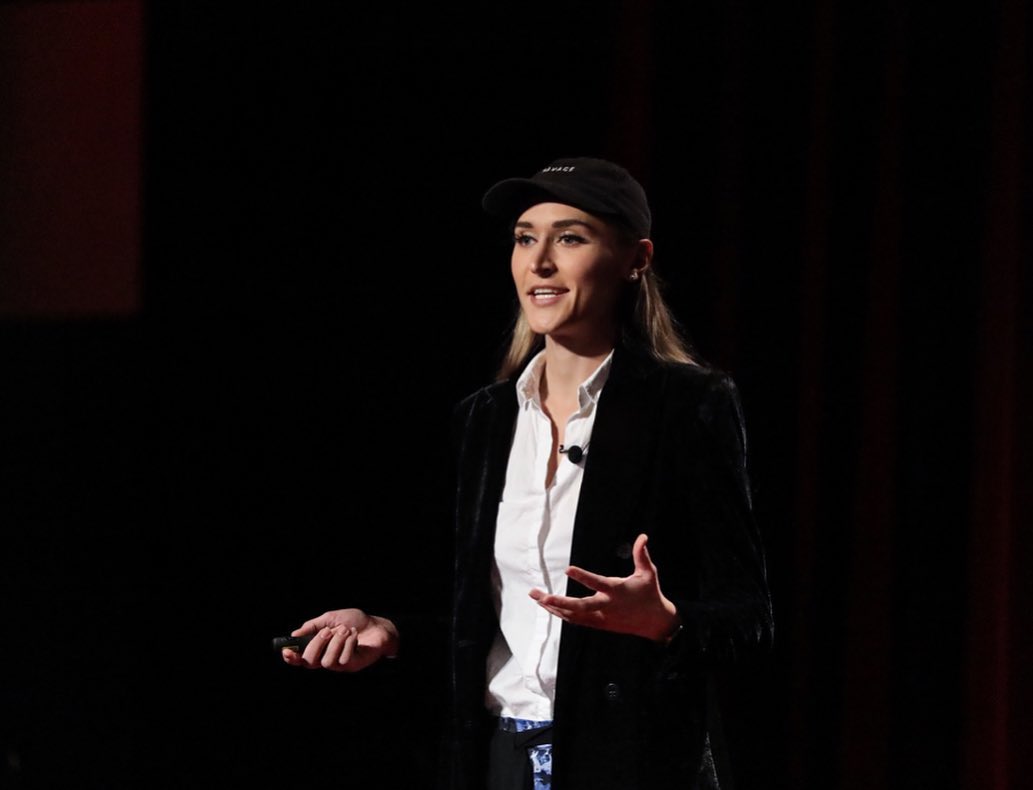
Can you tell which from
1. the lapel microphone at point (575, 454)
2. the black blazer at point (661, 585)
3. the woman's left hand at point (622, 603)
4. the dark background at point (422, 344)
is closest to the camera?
the woman's left hand at point (622, 603)

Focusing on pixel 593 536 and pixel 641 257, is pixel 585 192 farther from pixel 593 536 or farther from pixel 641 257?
pixel 593 536

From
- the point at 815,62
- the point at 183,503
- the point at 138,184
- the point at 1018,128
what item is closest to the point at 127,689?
the point at 183,503

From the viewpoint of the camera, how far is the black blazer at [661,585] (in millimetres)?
1338

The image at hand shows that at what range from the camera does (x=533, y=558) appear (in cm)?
143

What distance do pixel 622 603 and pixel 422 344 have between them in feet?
3.79

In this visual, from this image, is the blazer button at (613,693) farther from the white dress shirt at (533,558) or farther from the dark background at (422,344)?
the dark background at (422,344)

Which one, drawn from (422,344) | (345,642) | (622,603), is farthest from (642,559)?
(422,344)

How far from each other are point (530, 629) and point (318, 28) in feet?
4.45

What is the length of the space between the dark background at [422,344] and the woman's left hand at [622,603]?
3.00 feet

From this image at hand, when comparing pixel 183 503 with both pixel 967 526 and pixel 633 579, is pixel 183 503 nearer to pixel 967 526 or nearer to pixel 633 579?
pixel 633 579

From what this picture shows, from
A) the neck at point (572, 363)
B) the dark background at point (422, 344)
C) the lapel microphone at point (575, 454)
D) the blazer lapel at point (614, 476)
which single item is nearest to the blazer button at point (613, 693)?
the blazer lapel at point (614, 476)

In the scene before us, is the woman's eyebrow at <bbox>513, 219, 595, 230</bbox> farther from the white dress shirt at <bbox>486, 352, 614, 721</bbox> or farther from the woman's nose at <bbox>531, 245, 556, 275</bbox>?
the white dress shirt at <bbox>486, 352, 614, 721</bbox>

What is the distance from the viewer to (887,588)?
6.91ft

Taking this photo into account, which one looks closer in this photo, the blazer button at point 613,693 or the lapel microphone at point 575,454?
the blazer button at point 613,693
